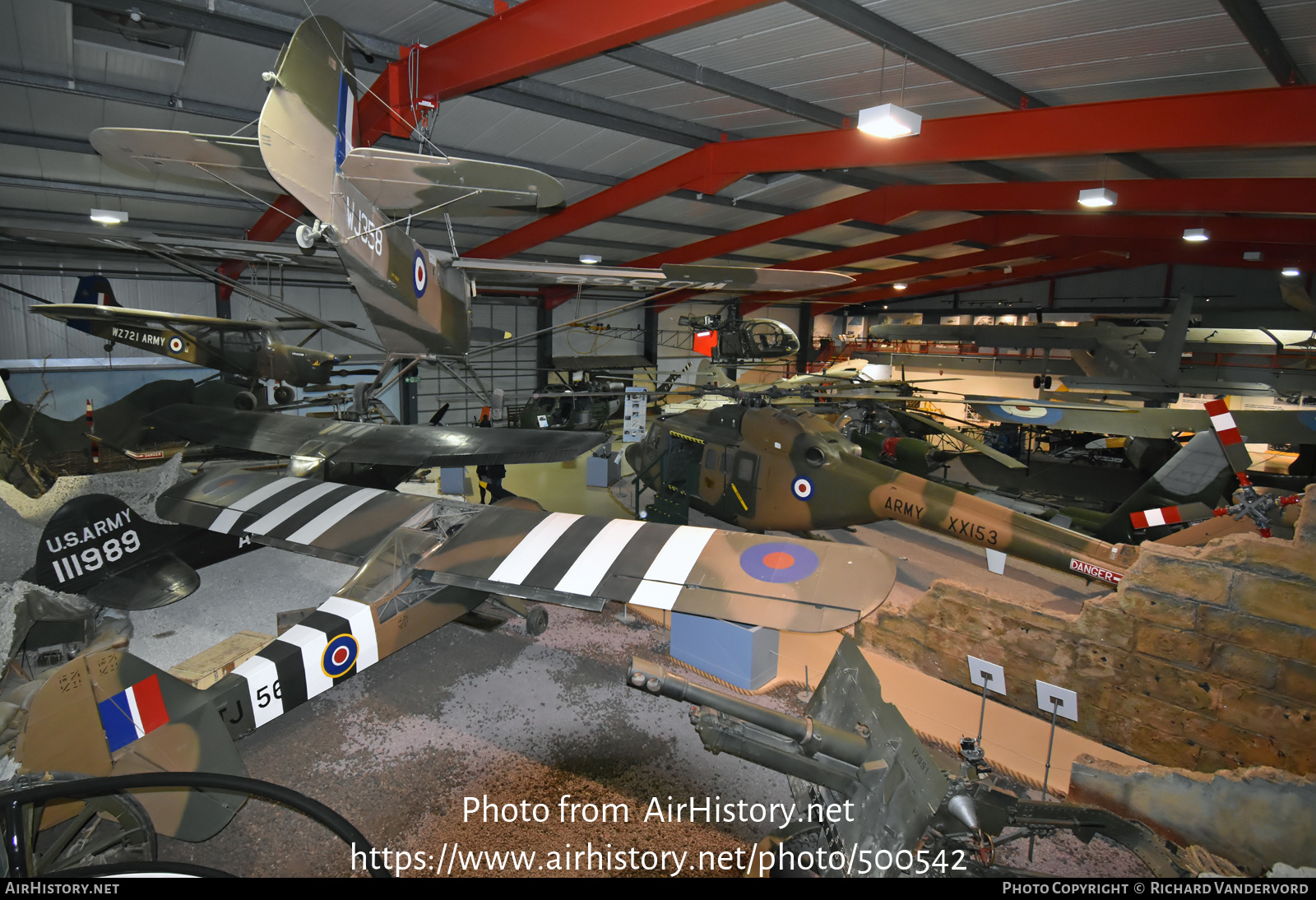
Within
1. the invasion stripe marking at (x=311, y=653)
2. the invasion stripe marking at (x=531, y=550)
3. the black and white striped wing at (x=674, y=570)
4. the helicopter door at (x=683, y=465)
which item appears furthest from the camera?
the helicopter door at (x=683, y=465)

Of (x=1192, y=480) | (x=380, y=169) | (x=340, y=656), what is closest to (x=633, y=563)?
(x=340, y=656)

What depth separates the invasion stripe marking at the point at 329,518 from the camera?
5980mm

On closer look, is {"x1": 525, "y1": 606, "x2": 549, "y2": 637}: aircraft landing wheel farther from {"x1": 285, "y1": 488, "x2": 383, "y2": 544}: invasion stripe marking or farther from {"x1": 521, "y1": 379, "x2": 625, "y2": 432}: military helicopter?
{"x1": 521, "y1": 379, "x2": 625, "y2": 432}: military helicopter

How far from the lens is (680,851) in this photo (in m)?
3.96

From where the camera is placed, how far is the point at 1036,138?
22.9ft

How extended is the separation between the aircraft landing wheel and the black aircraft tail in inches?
133

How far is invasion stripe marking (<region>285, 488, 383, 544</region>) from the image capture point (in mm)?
5980

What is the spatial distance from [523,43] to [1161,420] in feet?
29.9

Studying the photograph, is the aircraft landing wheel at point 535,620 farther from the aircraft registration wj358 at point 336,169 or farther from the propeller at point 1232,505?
the propeller at point 1232,505

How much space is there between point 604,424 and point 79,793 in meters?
18.2

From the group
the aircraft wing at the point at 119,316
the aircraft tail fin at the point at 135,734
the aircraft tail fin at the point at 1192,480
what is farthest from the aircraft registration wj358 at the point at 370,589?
the aircraft tail fin at the point at 1192,480

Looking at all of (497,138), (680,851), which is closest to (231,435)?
(497,138)

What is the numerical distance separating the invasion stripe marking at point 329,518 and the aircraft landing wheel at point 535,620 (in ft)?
7.00
